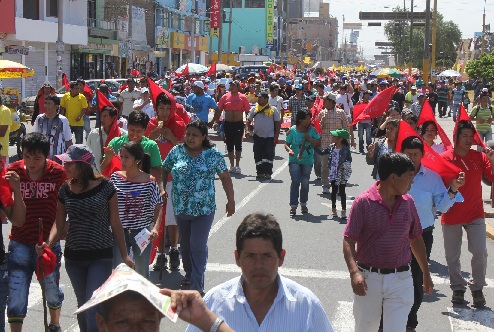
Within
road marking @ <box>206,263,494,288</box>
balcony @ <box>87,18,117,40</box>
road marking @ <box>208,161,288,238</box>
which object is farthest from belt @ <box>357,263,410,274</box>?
balcony @ <box>87,18,117,40</box>

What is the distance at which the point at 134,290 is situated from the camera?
266 cm

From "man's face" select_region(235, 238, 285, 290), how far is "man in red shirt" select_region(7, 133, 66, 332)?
3.17 m

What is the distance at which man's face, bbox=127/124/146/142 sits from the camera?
28.1 ft

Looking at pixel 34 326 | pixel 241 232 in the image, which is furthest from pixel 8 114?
pixel 241 232

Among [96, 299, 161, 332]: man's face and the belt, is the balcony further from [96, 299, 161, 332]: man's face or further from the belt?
[96, 299, 161, 332]: man's face

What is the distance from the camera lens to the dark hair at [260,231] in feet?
12.5

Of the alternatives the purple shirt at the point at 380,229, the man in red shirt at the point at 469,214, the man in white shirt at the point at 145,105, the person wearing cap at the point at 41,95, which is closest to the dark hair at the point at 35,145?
the purple shirt at the point at 380,229

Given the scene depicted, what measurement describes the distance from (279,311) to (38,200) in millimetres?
3466

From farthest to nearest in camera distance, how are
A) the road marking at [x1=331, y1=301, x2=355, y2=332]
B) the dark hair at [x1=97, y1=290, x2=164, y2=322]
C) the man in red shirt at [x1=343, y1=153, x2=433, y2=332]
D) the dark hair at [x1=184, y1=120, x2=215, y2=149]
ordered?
the dark hair at [x1=184, y1=120, x2=215, y2=149] < the road marking at [x1=331, y1=301, x2=355, y2=332] < the man in red shirt at [x1=343, y1=153, x2=433, y2=332] < the dark hair at [x1=97, y1=290, x2=164, y2=322]

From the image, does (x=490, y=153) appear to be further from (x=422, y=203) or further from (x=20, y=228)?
(x=20, y=228)

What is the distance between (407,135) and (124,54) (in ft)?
179

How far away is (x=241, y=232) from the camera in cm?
388

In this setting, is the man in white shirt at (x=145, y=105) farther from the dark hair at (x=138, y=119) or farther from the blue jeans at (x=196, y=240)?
the blue jeans at (x=196, y=240)

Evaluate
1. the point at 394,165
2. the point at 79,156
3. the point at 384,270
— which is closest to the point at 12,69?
the point at 79,156
